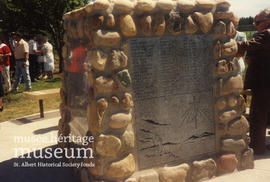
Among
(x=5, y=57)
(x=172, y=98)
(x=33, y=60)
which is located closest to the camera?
(x=172, y=98)

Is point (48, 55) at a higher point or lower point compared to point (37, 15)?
lower

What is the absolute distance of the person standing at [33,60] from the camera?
11922mm

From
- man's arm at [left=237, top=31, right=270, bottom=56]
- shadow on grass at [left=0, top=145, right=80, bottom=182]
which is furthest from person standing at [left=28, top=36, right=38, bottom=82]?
man's arm at [left=237, top=31, right=270, bottom=56]

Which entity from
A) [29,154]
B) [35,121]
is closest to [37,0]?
[35,121]

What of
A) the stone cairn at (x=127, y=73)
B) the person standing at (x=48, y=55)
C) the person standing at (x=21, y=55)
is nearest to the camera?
the stone cairn at (x=127, y=73)

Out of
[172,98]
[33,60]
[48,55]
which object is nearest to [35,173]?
[172,98]

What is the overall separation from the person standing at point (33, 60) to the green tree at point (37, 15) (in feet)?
7.55

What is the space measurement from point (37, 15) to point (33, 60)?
3.33m

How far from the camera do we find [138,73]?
9.65ft

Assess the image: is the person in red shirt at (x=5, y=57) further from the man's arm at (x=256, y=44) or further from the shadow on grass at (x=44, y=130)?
the man's arm at (x=256, y=44)

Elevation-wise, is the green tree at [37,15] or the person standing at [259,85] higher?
the green tree at [37,15]

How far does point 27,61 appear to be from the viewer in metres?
9.55

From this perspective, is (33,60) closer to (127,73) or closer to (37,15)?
(37,15)

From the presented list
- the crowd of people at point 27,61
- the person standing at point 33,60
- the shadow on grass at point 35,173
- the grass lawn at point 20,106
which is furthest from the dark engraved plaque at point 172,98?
the person standing at point 33,60
